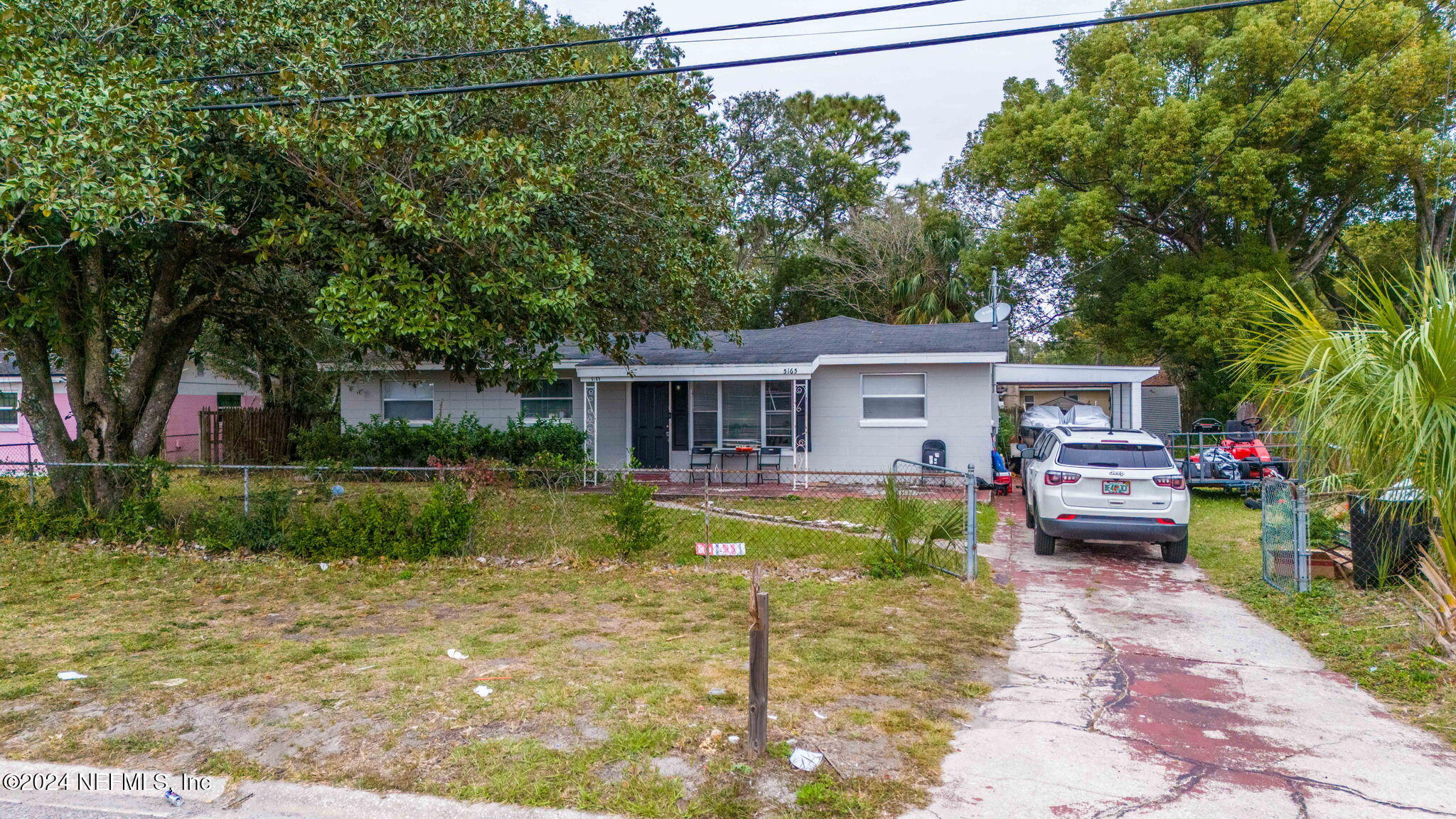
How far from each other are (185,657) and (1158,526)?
9.64 meters

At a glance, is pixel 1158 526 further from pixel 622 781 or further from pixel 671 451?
pixel 671 451

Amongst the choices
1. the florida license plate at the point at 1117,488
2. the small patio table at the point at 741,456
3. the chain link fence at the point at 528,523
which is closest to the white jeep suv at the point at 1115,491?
the florida license plate at the point at 1117,488

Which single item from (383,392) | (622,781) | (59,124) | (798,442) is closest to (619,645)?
(622,781)

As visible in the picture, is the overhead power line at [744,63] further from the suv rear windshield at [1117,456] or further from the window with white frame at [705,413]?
the window with white frame at [705,413]

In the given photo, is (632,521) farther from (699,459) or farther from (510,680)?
(699,459)

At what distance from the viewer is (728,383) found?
1766 cm

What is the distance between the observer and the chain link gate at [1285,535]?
26.0 feet

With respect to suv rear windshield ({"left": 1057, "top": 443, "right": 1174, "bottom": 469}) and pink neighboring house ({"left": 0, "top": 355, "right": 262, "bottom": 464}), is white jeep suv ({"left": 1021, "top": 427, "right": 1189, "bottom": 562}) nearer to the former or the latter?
suv rear windshield ({"left": 1057, "top": 443, "right": 1174, "bottom": 469})

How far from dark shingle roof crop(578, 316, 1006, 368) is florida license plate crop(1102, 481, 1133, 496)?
21.5 feet

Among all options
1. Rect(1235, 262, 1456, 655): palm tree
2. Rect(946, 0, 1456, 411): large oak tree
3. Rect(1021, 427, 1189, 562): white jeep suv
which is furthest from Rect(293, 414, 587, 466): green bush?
Rect(946, 0, 1456, 411): large oak tree

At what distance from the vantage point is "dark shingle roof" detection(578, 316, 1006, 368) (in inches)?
655

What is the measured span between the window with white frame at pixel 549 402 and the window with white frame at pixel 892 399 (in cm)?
644

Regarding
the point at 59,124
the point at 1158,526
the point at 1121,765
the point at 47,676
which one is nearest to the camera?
the point at 1121,765

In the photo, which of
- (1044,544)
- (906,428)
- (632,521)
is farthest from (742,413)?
(632,521)
